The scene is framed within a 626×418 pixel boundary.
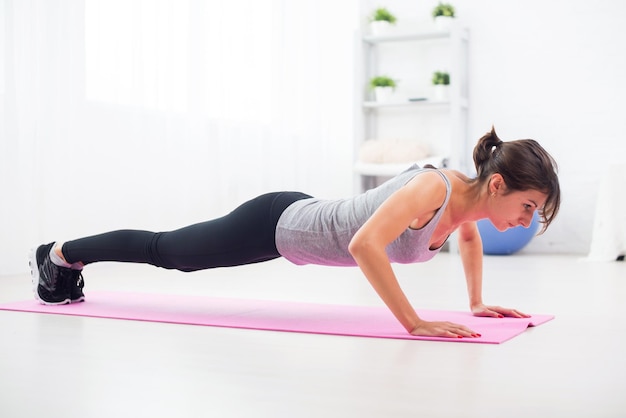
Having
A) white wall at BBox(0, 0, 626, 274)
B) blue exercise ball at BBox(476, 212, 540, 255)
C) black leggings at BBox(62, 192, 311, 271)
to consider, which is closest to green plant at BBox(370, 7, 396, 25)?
white wall at BBox(0, 0, 626, 274)

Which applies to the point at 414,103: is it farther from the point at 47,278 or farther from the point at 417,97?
the point at 47,278

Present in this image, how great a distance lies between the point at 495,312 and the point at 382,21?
3.59 meters

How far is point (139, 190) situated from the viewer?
379 cm

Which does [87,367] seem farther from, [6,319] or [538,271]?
[538,271]

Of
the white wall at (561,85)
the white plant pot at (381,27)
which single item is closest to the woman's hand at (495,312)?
the white wall at (561,85)

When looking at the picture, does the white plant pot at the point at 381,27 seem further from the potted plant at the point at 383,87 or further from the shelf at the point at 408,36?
the potted plant at the point at 383,87

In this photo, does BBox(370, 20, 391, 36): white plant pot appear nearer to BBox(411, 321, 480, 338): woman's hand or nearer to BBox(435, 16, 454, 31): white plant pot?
BBox(435, 16, 454, 31): white plant pot

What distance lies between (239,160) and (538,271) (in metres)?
1.79

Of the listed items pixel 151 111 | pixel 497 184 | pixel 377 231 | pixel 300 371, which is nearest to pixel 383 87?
pixel 151 111

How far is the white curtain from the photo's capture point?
3.21 metres

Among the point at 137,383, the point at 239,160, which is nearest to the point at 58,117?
the point at 239,160

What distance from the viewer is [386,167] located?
5.07m

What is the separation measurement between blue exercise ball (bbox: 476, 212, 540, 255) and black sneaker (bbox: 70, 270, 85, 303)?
2831 millimetres

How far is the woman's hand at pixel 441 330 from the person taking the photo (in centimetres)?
174
